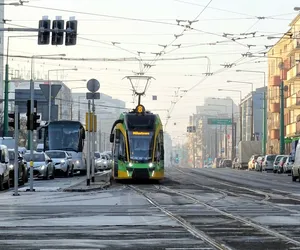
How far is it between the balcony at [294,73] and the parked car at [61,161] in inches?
1521

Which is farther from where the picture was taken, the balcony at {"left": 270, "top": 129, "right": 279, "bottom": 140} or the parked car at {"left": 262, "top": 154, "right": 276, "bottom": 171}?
the balcony at {"left": 270, "top": 129, "right": 279, "bottom": 140}

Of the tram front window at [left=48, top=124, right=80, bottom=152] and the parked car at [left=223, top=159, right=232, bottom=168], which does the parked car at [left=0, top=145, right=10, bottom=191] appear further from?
the parked car at [left=223, top=159, right=232, bottom=168]

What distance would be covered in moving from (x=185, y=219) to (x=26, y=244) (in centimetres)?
536

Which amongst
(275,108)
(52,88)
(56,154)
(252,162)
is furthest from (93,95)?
(275,108)

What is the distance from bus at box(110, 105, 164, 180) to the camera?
3553cm

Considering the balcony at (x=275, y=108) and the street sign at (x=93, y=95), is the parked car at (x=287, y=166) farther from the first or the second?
the balcony at (x=275, y=108)

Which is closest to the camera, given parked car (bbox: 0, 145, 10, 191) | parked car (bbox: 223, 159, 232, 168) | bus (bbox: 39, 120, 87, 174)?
parked car (bbox: 0, 145, 10, 191)

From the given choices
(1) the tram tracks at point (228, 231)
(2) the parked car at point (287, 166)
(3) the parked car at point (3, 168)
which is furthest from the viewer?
(2) the parked car at point (287, 166)

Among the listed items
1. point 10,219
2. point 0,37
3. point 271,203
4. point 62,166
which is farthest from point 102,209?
point 0,37

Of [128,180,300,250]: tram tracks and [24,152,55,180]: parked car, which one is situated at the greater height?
[24,152,55,180]: parked car

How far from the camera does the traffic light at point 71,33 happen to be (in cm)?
2842

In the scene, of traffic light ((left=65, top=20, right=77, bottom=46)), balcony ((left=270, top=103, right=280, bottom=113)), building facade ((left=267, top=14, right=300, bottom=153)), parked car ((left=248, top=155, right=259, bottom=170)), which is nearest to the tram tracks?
traffic light ((left=65, top=20, right=77, bottom=46))

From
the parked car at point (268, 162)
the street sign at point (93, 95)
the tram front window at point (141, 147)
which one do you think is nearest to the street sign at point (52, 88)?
the parked car at point (268, 162)

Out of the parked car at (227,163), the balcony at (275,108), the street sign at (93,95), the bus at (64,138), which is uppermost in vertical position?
the balcony at (275,108)
